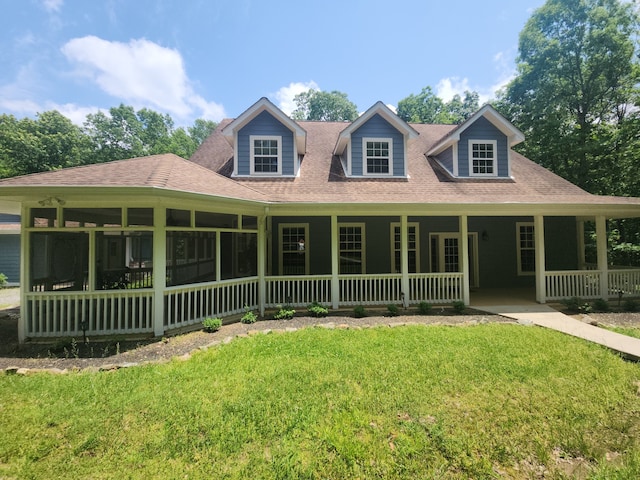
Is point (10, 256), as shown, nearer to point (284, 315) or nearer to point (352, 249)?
point (284, 315)

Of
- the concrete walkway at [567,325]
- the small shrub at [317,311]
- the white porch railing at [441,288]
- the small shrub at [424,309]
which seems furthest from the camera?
the white porch railing at [441,288]

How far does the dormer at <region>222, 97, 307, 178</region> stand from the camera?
383 inches

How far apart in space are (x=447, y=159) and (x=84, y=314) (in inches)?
484

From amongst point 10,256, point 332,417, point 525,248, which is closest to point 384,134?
point 525,248

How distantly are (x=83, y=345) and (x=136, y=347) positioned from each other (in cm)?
108

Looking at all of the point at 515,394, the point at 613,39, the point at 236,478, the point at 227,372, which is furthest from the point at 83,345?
the point at 613,39

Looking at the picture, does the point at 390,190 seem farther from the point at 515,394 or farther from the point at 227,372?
the point at 227,372

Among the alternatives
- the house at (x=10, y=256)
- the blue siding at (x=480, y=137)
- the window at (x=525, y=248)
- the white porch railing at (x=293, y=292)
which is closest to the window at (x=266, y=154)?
the white porch railing at (x=293, y=292)

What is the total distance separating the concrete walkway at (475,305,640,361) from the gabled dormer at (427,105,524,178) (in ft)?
16.6

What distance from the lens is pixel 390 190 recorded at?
9078 mm

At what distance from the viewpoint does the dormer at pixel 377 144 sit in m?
10.1

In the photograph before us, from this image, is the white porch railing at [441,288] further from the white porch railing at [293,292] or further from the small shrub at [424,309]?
the white porch railing at [293,292]

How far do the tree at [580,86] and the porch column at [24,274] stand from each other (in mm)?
23068

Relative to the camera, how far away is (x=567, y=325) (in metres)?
6.48
